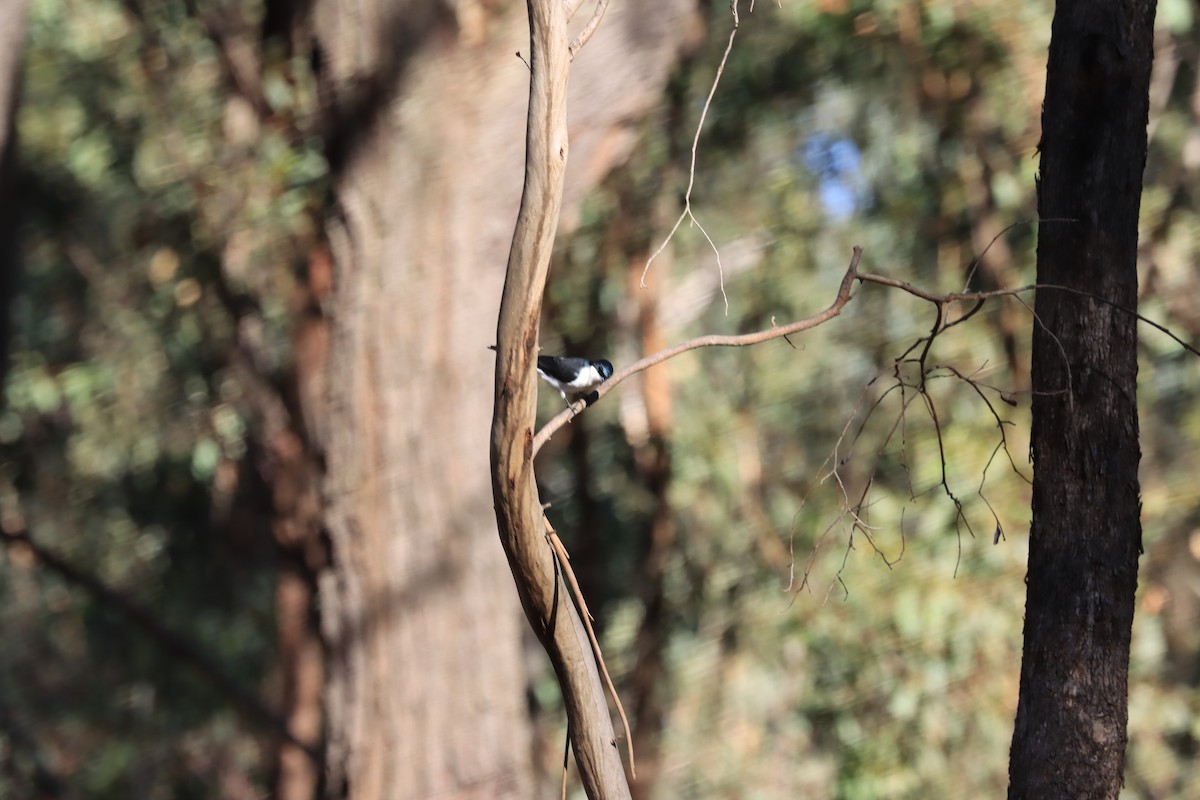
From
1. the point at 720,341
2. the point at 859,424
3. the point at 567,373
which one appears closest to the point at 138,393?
the point at 859,424

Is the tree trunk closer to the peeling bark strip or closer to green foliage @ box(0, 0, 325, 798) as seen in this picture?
the peeling bark strip

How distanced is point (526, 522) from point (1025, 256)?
4.46 metres

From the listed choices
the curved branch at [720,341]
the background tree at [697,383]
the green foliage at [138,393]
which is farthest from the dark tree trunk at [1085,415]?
the green foliage at [138,393]

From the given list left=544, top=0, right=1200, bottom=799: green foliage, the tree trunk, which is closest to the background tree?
left=544, top=0, right=1200, bottom=799: green foliage

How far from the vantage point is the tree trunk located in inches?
132

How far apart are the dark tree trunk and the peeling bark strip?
2.36ft


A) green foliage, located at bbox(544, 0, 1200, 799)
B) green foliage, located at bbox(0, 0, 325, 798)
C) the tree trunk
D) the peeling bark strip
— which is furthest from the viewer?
green foliage, located at bbox(0, 0, 325, 798)

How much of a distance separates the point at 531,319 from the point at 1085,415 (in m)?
0.85

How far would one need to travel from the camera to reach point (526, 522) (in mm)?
1510

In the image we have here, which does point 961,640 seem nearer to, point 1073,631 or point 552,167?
point 1073,631

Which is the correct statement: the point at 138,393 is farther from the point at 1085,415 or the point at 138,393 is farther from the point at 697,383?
the point at 1085,415

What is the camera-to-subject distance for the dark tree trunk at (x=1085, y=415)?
176cm

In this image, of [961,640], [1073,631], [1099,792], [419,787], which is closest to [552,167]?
[1073,631]

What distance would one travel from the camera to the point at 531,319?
1450 millimetres
